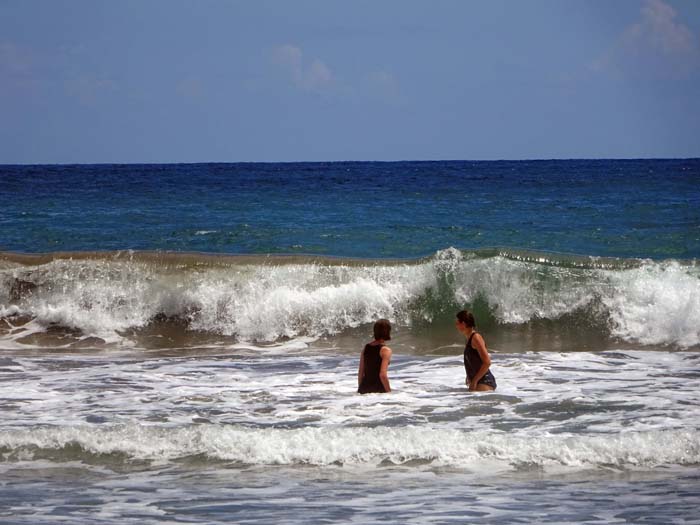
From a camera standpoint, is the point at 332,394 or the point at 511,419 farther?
the point at 332,394

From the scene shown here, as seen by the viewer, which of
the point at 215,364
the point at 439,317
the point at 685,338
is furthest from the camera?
the point at 439,317

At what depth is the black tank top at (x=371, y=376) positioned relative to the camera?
1066 cm

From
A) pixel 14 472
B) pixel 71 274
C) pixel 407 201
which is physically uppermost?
pixel 407 201

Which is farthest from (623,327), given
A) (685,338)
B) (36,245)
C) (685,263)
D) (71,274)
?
(36,245)

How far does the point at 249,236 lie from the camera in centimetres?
2612

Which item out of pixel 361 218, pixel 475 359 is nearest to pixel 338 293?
pixel 475 359

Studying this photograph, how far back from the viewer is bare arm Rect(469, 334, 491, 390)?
1064 cm

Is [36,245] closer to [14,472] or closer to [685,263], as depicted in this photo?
[685,263]

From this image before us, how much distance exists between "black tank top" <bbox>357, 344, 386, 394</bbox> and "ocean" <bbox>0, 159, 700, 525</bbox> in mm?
177

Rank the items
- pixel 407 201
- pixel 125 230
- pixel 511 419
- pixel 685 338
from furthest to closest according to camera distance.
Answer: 1. pixel 407 201
2. pixel 125 230
3. pixel 685 338
4. pixel 511 419

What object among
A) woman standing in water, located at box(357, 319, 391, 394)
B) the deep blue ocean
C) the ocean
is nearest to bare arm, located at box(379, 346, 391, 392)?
woman standing in water, located at box(357, 319, 391, 394)

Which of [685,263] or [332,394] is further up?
[685,263]

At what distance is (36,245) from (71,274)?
8375mm

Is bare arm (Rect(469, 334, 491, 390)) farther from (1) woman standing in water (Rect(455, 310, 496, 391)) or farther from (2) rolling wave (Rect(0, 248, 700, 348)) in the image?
(2) rolling wave (Rect(0, 248, 700, 348))
